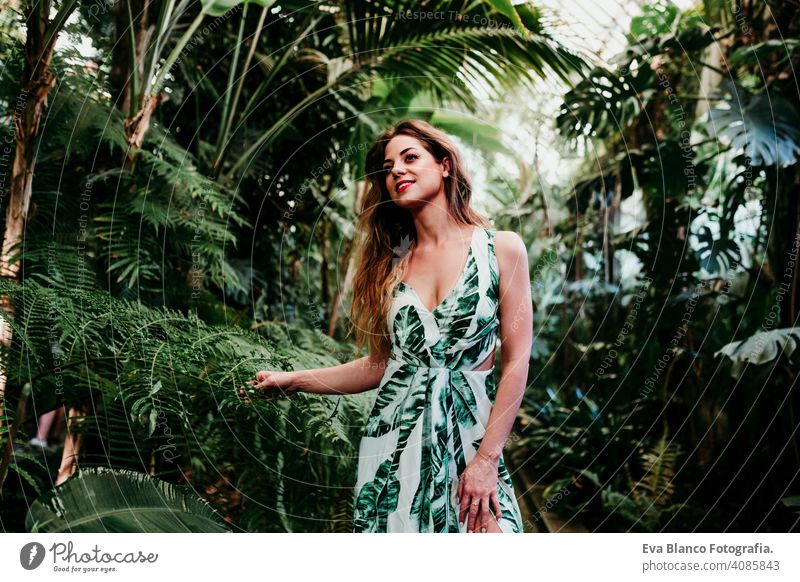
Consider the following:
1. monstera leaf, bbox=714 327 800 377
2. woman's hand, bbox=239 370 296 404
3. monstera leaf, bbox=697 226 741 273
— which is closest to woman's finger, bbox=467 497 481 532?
woman's hand, bbox=239 370 296 404

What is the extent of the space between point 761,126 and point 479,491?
1.46 metres

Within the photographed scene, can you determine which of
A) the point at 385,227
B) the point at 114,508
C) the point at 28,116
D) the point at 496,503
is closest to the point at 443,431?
the point at 496,503

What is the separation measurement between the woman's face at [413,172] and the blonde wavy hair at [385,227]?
0.01 m

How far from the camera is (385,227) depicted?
4.65 ft

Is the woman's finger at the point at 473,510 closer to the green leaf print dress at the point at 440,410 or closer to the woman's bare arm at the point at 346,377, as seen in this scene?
the green leaf print dress at the point at 440,410

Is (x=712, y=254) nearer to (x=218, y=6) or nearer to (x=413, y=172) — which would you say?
(x=413, y=172)

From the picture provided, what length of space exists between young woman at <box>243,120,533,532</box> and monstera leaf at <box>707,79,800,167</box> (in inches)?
43.9

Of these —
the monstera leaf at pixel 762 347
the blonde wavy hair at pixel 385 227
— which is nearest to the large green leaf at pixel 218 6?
the blonde wavy hair at pixel 385 227

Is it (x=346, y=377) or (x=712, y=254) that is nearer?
(x=346, y=377)

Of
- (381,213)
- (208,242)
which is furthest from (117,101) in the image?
(381,213)

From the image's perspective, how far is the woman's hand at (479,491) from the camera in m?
1.17

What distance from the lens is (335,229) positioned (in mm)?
2547

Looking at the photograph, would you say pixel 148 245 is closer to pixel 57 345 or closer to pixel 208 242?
pixel 208 242

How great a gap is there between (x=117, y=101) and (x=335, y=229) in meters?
0.89
